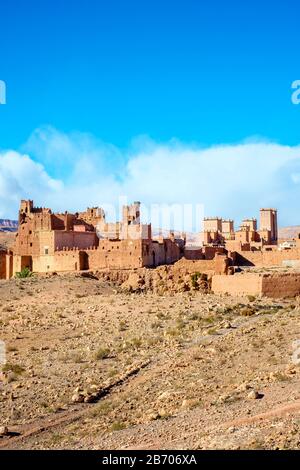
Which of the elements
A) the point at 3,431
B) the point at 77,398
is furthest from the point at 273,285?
the point at 3,431

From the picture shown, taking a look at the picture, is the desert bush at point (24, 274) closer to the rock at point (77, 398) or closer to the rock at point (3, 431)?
the rock at point (77, 398)

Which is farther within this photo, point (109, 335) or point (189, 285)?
point (189, 285)

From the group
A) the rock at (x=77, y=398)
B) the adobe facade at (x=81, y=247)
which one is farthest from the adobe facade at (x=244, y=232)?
the rock at (x=77, y=398)

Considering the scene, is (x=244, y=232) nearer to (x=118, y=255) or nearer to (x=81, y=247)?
(x=81, y=247)

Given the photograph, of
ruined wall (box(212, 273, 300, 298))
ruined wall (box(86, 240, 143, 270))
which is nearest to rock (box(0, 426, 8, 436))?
ruined wall (box(212, 273, 300, 298))

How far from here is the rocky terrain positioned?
37.1ft

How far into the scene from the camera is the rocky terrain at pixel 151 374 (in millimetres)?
11305

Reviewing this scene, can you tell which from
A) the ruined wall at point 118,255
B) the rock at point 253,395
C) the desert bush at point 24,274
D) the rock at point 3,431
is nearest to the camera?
the rock at point 253,395

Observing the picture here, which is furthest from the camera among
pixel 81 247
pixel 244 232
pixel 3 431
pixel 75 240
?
pixel 244 232

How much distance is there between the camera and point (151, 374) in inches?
658

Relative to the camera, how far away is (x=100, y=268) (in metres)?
40.3

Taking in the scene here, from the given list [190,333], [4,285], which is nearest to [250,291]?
[190,333]
